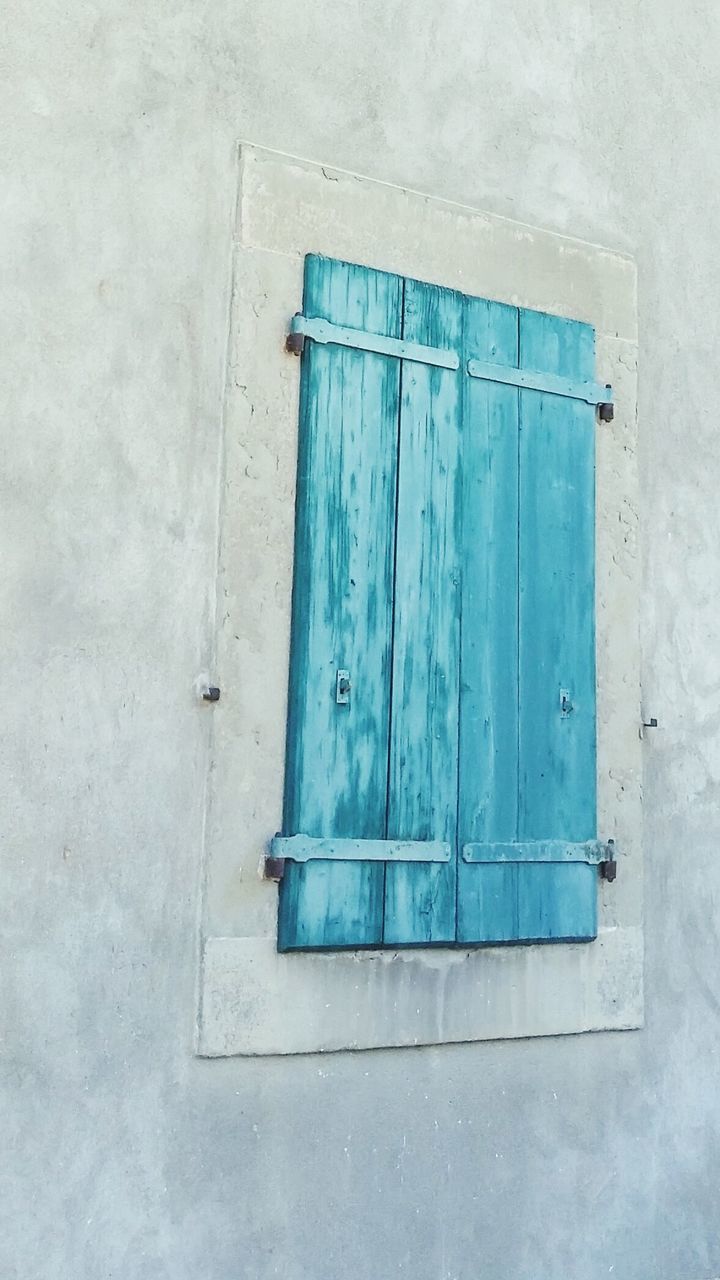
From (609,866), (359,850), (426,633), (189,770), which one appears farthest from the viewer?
(609,866)

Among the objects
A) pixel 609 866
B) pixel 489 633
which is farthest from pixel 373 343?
pixel 609 866

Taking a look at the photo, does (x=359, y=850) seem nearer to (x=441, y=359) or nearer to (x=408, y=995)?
(x=408, y=995)

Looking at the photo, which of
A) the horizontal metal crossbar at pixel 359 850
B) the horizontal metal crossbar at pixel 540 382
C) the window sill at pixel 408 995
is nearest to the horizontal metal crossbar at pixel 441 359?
the horizontal metal crossbar at pixel 540 382

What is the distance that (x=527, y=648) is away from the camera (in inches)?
137

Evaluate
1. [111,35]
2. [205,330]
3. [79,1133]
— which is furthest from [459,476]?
[79,1133]

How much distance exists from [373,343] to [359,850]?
1.25m

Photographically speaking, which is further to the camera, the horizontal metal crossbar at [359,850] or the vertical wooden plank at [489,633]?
the vertical wooden plank at [489,633]

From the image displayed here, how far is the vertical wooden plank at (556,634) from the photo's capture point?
11.3ft

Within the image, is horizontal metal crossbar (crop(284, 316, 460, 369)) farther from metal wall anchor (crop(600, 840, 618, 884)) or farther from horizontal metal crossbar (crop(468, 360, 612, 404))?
metal wall anchor (crop(600, 840, 618, 884))

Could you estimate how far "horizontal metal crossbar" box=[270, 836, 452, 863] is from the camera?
3.04 m

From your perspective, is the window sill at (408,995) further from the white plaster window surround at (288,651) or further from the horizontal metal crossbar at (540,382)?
the horizontal metal crossbar at (540,382)

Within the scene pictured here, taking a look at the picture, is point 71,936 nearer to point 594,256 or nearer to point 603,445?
point 603,445

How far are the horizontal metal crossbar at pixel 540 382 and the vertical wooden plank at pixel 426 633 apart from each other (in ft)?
0.24

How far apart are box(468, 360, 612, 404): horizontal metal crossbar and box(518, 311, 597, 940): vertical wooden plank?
0.02m
